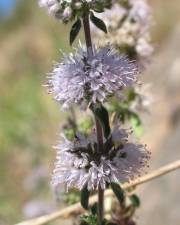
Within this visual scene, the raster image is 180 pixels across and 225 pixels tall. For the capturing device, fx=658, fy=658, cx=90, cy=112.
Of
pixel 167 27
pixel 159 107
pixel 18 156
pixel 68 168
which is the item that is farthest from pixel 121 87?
pixel 167 27

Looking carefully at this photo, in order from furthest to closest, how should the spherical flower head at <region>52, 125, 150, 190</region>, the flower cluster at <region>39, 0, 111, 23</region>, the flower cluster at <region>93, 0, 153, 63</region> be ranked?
the flower cluster at <region>93, 0, 153, 63</region> → the spherical flower head at <region>52, 125, 150, 190</region> → the flower cluster at <region>39, 0, 111, 23</region>

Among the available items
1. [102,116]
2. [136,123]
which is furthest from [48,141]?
[102,116]

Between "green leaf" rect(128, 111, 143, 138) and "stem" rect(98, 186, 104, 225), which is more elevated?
"green leaf" rect(128, 111, 143, 138)

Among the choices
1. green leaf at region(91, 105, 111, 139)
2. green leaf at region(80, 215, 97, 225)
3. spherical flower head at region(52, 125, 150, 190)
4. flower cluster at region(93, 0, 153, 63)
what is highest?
flower cluster at region(93, 0, 153, 63)

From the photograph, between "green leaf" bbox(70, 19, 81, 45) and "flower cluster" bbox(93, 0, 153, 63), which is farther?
"flower cluster" bbox(93, 0, 153, 63)

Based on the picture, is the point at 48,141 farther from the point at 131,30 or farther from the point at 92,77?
the point at 92,77

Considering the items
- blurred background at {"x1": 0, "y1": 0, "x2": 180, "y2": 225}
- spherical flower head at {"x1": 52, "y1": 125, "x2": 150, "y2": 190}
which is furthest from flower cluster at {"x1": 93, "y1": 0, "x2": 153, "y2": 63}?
spherical flower head at {"x1": 52, "y1": 125, "x2": 150, "y2": 190}

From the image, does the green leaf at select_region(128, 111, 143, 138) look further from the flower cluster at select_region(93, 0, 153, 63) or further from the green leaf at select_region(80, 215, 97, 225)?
the green leaf at select_region(80, 215, 97, 225)
